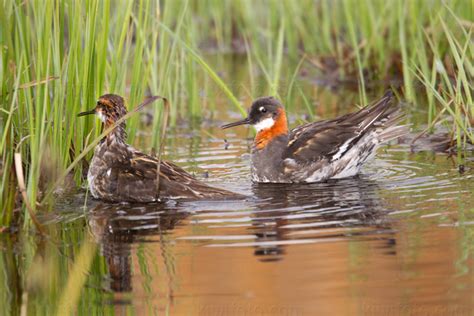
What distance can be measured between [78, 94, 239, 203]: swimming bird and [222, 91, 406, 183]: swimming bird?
4.19ft

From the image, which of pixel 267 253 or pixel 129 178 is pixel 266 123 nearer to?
pixel 129 178

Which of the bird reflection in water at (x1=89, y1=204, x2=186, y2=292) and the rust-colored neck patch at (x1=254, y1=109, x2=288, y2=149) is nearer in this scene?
the bird reflection in water at (x1=89, y1=204, x2=186, y2=292)

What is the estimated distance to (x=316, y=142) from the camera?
1048 centimetres

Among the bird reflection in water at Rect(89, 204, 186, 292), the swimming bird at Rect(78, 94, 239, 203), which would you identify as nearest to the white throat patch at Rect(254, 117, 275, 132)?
the swimming bird at Rect(78, 94, 239, 203)

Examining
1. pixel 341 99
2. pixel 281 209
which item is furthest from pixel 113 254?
pixel 341 99

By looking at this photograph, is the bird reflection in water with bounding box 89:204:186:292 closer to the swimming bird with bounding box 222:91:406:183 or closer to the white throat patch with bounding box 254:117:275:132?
the swimming bird with bounding box 222:91:406:183

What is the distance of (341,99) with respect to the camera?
14805mm

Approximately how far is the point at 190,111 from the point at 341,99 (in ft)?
8.60

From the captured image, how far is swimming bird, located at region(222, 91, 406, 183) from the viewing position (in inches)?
407

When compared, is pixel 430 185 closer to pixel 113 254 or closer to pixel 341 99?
pixel 113 254

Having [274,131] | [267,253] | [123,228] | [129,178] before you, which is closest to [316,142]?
[274,131]

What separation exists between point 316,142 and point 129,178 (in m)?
2.14

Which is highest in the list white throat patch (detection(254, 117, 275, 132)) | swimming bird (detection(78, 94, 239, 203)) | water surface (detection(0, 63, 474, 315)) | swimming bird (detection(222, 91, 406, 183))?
white throat patch (detection(254, 117, 275, 132))

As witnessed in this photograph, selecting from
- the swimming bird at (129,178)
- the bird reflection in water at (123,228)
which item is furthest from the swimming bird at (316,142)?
the bird reflection in water at (123,228)
